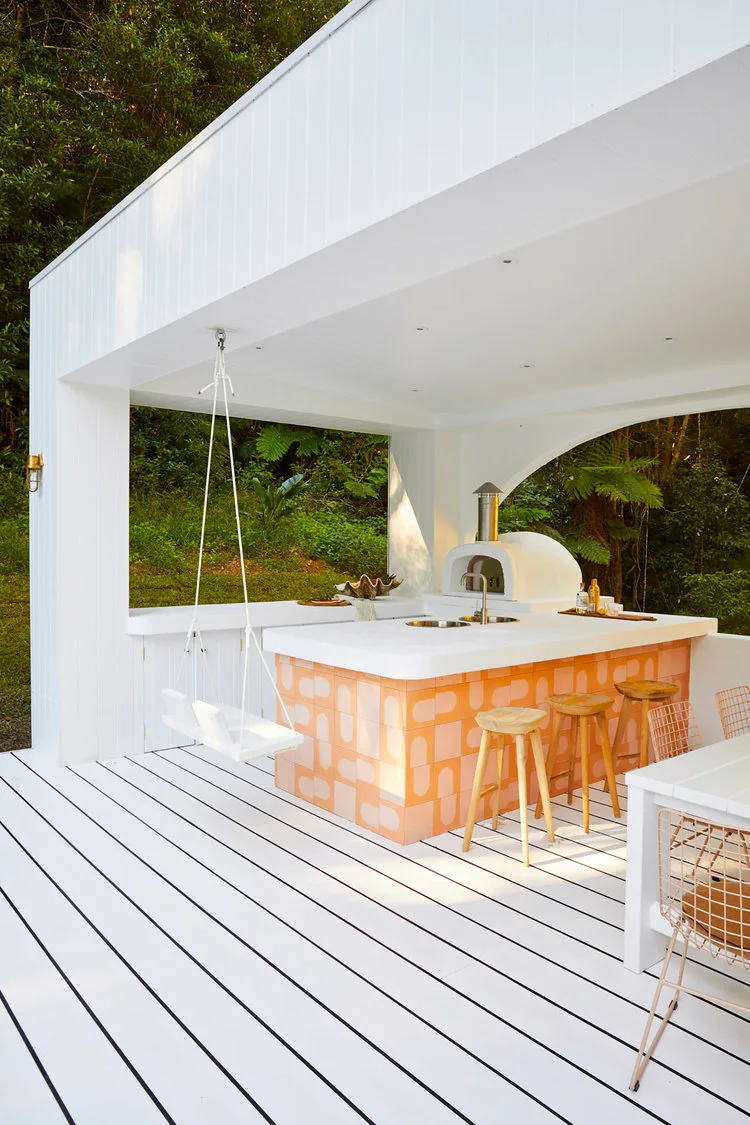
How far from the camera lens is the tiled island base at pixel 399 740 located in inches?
146

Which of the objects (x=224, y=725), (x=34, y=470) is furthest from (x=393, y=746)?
(x=34, y=470)

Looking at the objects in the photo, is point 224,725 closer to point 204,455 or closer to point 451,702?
point 451,702

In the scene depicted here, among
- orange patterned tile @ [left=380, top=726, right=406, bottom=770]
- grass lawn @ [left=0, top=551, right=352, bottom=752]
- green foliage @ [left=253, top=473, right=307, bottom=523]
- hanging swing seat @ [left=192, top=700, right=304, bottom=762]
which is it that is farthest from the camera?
green foliage @ [left=253, top=473, right=307, bottom=523]

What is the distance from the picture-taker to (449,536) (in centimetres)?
687

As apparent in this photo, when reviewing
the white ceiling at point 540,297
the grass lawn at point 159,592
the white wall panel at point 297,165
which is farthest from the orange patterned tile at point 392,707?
the grass lawn at point 159,592

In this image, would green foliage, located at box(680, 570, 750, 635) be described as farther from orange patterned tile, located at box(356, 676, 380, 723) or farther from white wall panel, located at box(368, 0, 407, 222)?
white wall panel, located at box(368, 0, 407, 222)

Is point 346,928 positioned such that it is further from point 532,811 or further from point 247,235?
point 247,235

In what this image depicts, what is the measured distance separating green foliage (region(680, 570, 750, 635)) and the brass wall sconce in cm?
871

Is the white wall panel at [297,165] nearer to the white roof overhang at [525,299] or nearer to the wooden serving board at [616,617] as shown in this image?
the white roof overhang at [525,299]

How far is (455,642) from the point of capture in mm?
3961

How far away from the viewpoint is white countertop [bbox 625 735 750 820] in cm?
235

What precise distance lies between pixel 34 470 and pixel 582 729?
3.66 m

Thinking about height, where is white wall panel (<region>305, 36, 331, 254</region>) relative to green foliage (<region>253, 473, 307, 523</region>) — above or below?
above

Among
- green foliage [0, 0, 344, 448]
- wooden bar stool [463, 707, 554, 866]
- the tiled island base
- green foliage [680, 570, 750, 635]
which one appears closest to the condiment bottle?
the tiled island base
